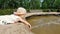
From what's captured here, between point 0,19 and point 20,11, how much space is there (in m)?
0.28

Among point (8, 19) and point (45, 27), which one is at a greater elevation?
point (8, 19)

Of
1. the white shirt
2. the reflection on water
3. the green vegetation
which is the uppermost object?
the white shirt

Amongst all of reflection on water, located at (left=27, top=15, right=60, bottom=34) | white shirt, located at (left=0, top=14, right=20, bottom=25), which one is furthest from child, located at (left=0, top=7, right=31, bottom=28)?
reflection on water, located at (left=27, top=15, right=60, bottom=34)

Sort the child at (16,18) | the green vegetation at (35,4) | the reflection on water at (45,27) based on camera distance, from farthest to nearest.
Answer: the green vegetation at (35,4) → the reflection on water at (45,27) → the child at (16,18)

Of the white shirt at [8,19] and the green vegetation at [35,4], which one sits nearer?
the white shirt at [8,19]

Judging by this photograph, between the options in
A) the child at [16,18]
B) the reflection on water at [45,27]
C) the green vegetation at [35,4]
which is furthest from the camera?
the green vegetation at [35,4]

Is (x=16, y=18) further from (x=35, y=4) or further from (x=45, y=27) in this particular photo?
(x=35, y=4)

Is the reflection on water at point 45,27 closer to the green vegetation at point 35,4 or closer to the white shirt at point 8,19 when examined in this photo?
the white shirt at point 8,19

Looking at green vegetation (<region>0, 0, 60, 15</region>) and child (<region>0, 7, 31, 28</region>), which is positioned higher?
child (<region>0, 7, 31, 28</region>)

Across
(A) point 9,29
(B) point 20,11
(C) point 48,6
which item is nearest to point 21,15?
(B) point 20,11

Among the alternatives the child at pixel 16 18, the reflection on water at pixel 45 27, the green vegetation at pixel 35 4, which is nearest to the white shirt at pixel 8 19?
the child at pixel 16 18

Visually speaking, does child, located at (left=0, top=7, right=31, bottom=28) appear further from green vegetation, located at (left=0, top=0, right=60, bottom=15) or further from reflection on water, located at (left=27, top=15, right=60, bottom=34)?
green vegetation, located at (left=0, top=0, right=60, bottom=15)

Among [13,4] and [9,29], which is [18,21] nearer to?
[9,29]

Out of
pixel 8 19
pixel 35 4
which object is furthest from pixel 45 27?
pixel 35 4
